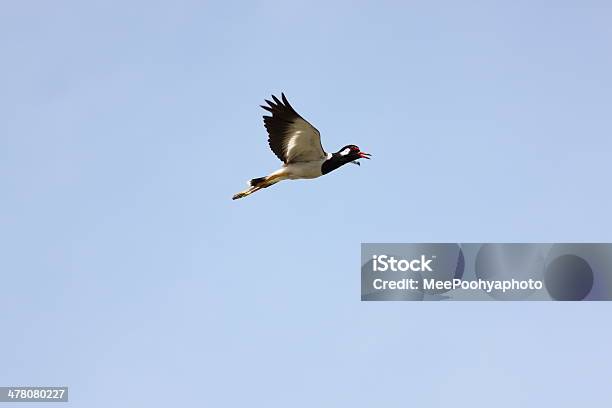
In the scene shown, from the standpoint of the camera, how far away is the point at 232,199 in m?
32.1

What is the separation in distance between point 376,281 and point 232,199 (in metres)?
4.69

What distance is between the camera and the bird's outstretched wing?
30844 mm

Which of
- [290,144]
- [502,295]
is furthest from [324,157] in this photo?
[502,295]

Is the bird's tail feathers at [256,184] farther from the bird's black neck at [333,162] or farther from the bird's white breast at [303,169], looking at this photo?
the bird's black neck at [333,162]

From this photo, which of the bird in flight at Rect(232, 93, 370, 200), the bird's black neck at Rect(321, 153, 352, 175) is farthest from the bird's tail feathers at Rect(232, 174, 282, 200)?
the bird's black neck at Rect(321, 153, 352, 175)

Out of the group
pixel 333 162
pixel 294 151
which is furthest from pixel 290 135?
pixel 333 162

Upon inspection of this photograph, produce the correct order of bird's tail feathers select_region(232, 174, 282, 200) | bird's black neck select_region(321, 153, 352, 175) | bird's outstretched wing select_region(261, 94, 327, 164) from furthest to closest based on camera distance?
bird's tail feathers select_region(232, 174, 282, 200), bird's black neck select_region(321, 153, 352, 175), bird's outstretched wing select_region(261, 94, 327, 164)

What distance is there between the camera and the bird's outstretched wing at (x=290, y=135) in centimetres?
3084

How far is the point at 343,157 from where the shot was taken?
31922 mm

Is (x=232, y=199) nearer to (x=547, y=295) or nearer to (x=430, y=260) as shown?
(x=430, y=260)

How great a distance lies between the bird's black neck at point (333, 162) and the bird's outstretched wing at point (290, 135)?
0.17 metres

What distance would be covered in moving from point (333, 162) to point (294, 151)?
102 cm

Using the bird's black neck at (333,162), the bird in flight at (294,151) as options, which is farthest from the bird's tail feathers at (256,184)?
the bird's black neck at (333,162)

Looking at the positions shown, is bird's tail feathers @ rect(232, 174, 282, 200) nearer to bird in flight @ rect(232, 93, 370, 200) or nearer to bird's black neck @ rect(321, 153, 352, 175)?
bird in flight @ rect(232, 93, 370, 200)
